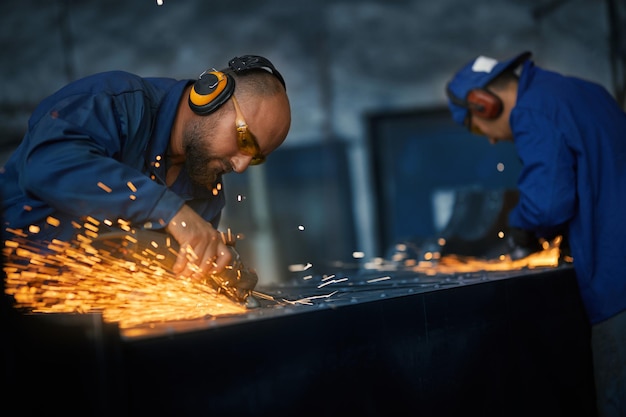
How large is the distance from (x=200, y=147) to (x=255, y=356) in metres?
0.82

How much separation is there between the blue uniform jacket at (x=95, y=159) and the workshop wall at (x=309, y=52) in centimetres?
329

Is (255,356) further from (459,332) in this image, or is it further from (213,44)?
(213,44)

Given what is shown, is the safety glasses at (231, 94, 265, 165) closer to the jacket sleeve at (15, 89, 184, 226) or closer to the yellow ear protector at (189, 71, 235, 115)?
the yellow ear protector at (189, 71, 235, 115)

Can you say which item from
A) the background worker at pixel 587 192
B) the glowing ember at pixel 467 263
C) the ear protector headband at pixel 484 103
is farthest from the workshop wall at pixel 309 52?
the background worker at pixel 587 192

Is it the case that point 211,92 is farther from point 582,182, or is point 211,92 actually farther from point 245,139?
point 582,182

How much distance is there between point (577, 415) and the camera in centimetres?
201

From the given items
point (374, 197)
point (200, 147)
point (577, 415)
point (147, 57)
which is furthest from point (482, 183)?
point (200, 147)

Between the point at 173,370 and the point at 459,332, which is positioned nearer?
the point at 173,370

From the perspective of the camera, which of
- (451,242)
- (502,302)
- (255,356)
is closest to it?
(255,356)

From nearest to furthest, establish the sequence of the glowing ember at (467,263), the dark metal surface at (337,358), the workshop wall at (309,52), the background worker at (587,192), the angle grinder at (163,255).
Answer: the dark metal surface at (337,358), the angle grinder at (163,255), the background worker at (587,192), the glowing ember at (467,263), the workshop wall at (309,52)

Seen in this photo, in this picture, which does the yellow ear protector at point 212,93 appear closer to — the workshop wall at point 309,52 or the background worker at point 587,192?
the background worker at point 587,192

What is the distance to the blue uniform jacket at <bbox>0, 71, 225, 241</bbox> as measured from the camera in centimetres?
151

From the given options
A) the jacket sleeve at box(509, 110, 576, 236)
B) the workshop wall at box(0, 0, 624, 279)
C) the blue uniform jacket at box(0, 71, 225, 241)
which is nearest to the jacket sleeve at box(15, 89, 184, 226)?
the blue uniform jacket at box(0, 71, 225, 241)

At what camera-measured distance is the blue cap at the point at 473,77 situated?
2445mm
